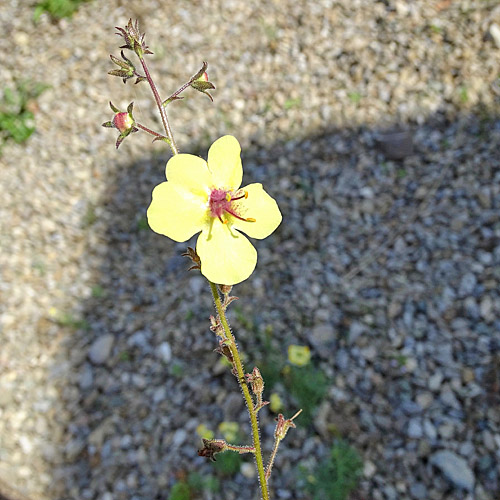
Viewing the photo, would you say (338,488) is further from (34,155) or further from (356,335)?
(34,155)

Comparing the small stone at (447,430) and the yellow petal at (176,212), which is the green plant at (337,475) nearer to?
the small stone at (447,430)

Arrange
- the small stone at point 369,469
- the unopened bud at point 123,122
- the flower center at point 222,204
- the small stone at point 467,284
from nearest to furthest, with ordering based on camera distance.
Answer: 1. the unopened bud at point 123,122
2. the flower center at point 222,204
3. the small stone at point 369,469
4. the small stone at point 467,284

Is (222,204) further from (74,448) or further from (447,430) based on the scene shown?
(74,448)

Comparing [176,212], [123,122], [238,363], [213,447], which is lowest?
[213,447]

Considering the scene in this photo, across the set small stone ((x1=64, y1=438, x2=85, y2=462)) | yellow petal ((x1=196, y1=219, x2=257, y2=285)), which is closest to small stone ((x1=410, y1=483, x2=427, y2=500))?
small stone ((x1=64, y1=438, x2=85, y2=462))

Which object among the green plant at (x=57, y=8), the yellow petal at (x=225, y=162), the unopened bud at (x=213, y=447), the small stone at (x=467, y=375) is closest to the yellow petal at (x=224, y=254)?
the yellow petal at (x=225, y=162)

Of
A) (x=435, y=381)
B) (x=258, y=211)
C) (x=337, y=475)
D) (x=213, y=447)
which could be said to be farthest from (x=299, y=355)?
(x=258, y=211)

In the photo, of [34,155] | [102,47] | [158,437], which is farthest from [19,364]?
[102,47]
